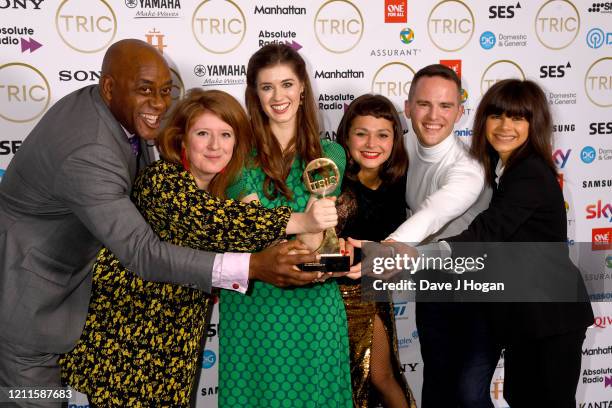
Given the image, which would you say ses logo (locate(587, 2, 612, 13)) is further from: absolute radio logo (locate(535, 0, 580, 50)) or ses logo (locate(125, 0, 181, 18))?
ses logo (locate(125, 0, 181, 18))

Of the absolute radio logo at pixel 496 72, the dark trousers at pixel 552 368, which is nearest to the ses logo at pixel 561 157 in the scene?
the absolute radio logo at pixel 496 72

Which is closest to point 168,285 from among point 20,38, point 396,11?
A: point 20,38

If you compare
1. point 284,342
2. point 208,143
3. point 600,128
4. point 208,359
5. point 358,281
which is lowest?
point 208,359

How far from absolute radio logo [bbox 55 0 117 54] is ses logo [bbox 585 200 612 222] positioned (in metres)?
2.66

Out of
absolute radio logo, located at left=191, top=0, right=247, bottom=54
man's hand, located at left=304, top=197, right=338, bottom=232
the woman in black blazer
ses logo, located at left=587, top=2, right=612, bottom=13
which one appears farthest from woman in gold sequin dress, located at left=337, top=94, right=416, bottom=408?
ses logo, located at left=587, top=2, right=612, bottom=13

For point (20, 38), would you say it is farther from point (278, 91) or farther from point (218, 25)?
point (278, 91)

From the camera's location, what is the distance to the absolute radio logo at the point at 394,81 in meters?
3.00

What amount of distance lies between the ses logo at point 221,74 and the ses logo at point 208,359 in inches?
52.0

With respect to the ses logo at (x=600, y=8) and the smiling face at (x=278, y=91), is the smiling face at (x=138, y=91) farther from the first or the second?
the ses logo at (x=600, y=8)

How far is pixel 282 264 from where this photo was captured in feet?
5.94

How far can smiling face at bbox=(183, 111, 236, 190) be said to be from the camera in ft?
6.26

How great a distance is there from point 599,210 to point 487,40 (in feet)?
3.82

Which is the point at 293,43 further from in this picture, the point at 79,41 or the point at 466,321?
the point at 466,321

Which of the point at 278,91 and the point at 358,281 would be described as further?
the point at 358,281
